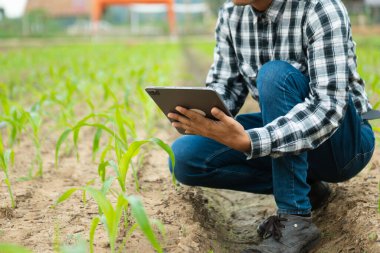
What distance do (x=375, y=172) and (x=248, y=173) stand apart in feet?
2.42

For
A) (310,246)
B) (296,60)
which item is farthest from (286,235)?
(296,60)

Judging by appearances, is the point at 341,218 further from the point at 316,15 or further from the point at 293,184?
the point at 316,15

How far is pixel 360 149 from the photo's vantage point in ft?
6.18

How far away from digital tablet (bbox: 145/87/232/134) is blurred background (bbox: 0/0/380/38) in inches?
446

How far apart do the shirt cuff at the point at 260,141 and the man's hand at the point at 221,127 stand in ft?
0.05

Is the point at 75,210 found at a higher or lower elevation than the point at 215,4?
higher

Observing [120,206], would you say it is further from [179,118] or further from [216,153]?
[216,153]

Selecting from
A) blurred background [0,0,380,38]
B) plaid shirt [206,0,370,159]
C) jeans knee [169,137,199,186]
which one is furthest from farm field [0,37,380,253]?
blurred background [0,0,380,38]

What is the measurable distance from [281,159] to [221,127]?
0.81ft

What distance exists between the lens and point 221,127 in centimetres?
162

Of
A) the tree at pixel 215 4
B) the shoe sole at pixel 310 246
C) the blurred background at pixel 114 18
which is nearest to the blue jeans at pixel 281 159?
the shoe sole at pixel 310 246

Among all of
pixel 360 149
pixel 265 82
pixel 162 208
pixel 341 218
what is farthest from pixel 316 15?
pixel 162 208

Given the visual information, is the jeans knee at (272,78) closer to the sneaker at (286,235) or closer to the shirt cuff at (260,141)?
the shirt cuff at (260,141)

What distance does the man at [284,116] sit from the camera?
5.44 ft
